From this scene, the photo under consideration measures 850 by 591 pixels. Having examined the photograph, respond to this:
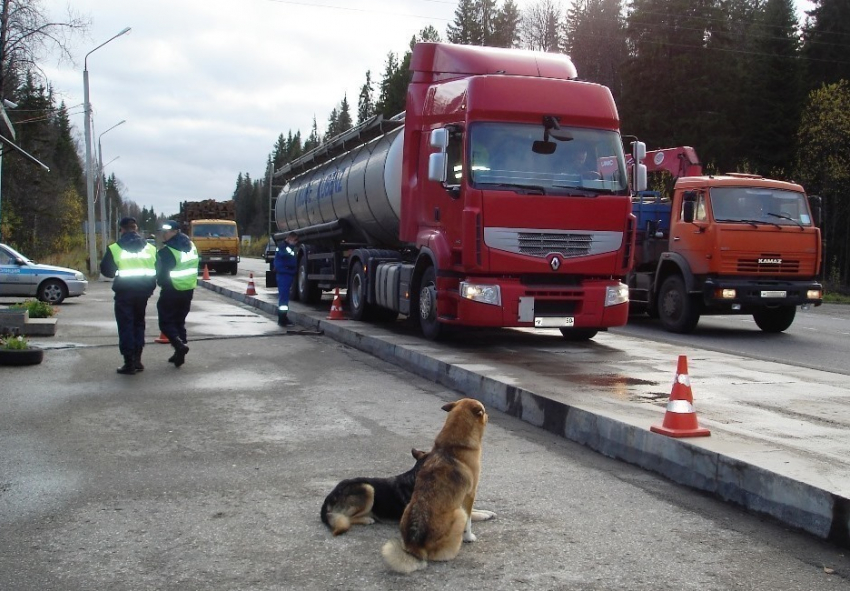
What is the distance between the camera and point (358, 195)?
15961 millimetres

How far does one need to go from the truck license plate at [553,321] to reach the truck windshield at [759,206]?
15.4 ft

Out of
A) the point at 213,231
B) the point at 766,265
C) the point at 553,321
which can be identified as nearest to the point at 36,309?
the point at 553,321

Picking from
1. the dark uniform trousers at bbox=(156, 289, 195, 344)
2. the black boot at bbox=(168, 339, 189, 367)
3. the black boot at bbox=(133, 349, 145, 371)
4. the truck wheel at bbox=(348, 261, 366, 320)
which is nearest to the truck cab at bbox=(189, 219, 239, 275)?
the truck wheel at bbox=(348, 261, 366, 320)

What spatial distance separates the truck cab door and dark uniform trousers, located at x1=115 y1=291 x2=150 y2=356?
9088 millimetres

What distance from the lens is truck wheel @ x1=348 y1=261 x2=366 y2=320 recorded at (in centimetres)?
1520

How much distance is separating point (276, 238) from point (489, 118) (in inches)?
561

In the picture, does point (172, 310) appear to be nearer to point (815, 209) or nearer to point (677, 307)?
point (677, 307)

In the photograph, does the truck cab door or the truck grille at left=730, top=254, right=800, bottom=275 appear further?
the truck cab door

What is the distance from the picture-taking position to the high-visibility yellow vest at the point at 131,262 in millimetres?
9969

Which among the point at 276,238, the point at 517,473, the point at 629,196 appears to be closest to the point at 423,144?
the point at 629,196

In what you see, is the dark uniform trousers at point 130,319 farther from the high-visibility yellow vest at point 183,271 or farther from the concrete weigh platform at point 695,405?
the concrete weigh platform at point 695,405

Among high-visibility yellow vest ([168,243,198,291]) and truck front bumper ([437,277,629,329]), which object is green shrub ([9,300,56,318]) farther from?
truck front bumper ([437,277,629,329])

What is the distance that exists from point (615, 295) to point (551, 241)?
48.7 inches

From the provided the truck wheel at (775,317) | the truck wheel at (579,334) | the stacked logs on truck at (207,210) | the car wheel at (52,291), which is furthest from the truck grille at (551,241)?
the stacked logs on truck at (207,210)
